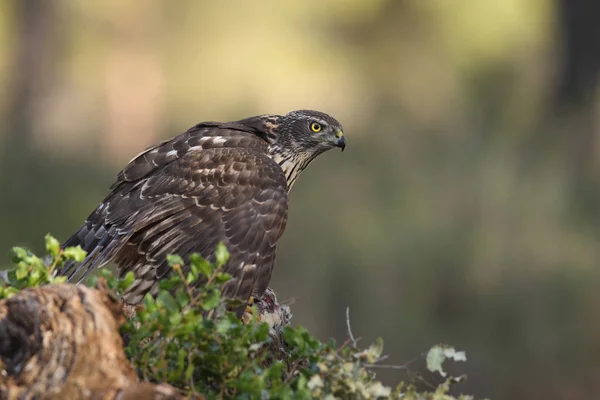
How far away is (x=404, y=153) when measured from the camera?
12906mm

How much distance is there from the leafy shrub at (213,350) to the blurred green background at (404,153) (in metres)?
5.79

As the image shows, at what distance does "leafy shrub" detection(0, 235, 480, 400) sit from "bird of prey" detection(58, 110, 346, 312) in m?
1.43

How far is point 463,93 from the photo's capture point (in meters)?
16.3

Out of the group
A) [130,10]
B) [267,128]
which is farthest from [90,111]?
[267,128]

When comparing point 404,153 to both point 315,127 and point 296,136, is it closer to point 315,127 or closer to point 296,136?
point 315,127

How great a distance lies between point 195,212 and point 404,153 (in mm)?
7483

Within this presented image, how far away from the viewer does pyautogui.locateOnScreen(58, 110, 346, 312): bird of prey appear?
17.6 ft

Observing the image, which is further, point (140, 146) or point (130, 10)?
point (130, 10)

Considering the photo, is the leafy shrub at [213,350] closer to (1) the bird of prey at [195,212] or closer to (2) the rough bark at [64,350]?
(2) the rough bark at [64,350]

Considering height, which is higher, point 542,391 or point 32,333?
point 32,333

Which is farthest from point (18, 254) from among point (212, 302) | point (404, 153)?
point (404, 153)

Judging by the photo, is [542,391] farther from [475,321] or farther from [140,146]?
[140,146]

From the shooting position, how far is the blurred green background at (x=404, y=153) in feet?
33.6

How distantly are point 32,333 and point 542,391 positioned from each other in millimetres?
7496
